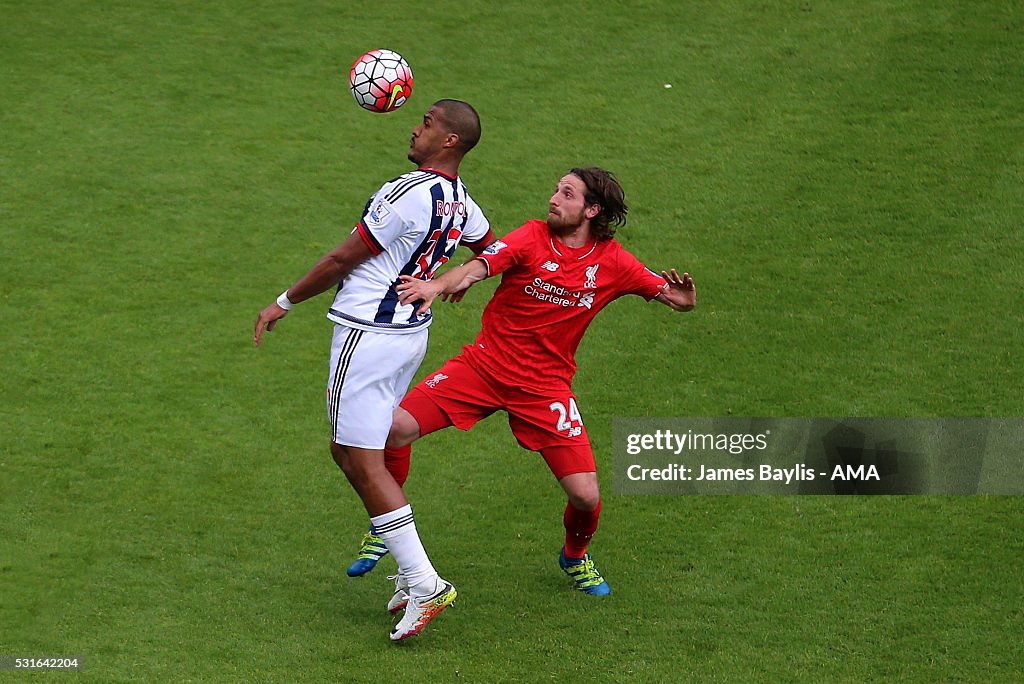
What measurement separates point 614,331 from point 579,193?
291cm

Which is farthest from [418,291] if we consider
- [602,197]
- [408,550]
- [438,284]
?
[408,550]

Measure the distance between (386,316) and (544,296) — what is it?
2.66 ft

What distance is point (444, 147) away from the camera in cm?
596

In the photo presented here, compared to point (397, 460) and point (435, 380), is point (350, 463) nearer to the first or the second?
point (397, 460)

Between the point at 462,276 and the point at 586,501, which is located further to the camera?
the point at 586,501

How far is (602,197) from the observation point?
20.3 feet

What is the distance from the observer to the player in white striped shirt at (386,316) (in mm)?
5812

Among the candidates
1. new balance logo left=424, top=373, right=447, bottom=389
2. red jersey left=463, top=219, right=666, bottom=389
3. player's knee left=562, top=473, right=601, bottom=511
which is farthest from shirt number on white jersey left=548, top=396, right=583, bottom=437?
new balance logo left=424, top=373, right=447, bottom=389

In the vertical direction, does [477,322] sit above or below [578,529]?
above

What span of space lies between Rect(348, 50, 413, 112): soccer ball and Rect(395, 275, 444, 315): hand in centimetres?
103

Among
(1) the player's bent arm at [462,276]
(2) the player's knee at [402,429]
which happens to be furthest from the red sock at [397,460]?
(1) the player's bent arm at [462,276]

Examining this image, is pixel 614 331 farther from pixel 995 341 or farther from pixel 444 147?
pixel 444 147

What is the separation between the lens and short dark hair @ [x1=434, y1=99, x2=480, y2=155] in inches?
233

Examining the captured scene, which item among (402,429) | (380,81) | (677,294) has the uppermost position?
(380,81)
